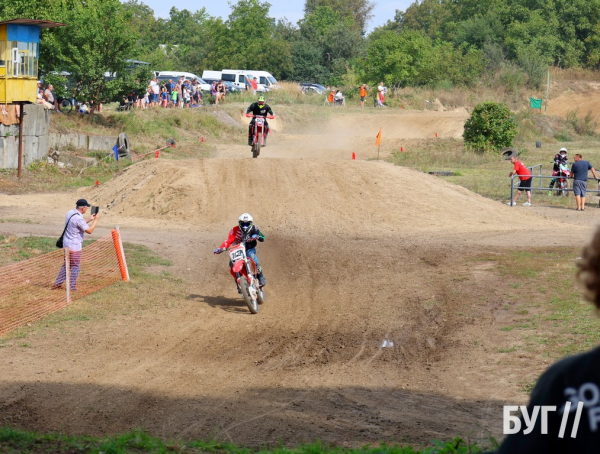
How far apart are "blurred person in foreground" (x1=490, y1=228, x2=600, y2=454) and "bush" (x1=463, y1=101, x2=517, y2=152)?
1414 inches

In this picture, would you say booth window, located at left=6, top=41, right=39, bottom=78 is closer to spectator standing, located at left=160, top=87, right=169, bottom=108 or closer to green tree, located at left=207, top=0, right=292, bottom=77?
spectator standing, located at left=160, top=87, right=169, bottom=108

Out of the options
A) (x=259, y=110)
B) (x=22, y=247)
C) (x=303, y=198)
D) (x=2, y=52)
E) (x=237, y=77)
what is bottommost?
(x=22, y=247)

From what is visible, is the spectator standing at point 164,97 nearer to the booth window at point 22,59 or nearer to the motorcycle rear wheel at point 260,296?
the booth window at point 22,59

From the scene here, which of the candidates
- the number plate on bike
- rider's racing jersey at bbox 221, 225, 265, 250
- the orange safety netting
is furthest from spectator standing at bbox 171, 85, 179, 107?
the number plate on bike

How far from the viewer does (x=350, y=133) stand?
44312 millimetres

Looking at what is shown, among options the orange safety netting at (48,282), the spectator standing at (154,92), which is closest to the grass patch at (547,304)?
the orange safety netting at (48,282)

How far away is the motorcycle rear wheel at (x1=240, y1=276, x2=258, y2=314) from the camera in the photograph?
40.9 ft

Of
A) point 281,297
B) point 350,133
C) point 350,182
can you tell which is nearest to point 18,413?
point 281,297

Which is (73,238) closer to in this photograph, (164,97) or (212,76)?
(164,97)

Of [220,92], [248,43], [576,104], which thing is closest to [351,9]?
[248,43]

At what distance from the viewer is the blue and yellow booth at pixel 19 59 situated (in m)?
27.2

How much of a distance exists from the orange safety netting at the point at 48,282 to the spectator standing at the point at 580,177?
14888mm

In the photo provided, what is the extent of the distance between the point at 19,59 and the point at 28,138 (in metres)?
3.64

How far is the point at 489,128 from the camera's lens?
37344 mm
